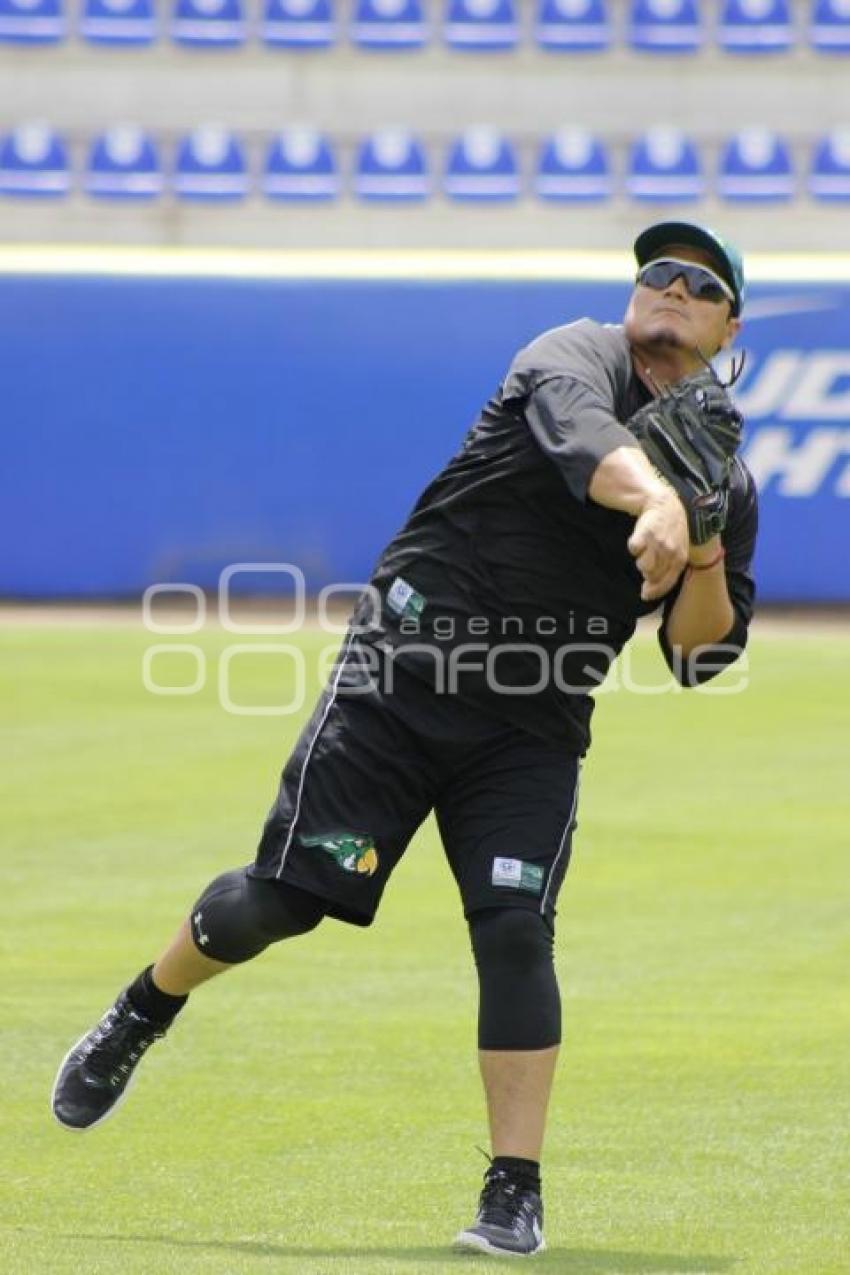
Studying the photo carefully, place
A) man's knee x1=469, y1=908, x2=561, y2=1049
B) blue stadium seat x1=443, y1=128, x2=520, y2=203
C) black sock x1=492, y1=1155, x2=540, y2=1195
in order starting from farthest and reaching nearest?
1. blue stadium seat x1=443, y1=128, x2=520, y2=203
2. man's knee x1=469, y1=908, x2=561, y2=1049
3. black sock x1=492, y1=1155, x2=540, y2=1195

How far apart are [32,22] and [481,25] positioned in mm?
4282

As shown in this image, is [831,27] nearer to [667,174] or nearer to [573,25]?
[667,174]

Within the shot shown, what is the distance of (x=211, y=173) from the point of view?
2242 centimetres

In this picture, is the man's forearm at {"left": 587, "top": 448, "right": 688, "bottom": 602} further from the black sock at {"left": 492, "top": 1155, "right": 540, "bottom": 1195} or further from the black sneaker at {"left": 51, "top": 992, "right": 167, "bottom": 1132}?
the black sneaker at {"left": 51, "top": 992, "right": 167, "bottom": 1132}

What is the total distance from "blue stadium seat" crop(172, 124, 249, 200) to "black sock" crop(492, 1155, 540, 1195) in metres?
18.7

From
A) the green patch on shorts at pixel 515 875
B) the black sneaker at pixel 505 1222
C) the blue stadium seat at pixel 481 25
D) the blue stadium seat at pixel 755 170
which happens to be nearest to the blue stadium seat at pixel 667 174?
the blue stadium seat at pixel 755 170

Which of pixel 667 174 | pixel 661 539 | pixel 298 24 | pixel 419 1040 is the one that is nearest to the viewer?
pixel 661 539

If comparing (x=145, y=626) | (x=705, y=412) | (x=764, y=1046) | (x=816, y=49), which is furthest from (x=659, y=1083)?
(x=816, y=49)

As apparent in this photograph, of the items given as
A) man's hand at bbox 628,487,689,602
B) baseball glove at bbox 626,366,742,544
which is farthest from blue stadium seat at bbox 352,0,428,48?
man's hand at bbox 628,487,689,602

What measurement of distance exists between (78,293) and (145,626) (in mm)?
2730

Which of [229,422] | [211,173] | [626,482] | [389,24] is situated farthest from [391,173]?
[626,482]

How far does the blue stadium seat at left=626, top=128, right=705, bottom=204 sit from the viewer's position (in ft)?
72.4

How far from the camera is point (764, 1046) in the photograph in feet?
20.8

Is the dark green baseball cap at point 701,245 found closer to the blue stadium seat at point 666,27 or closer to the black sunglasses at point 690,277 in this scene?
the black sunglasses at point 690,277
